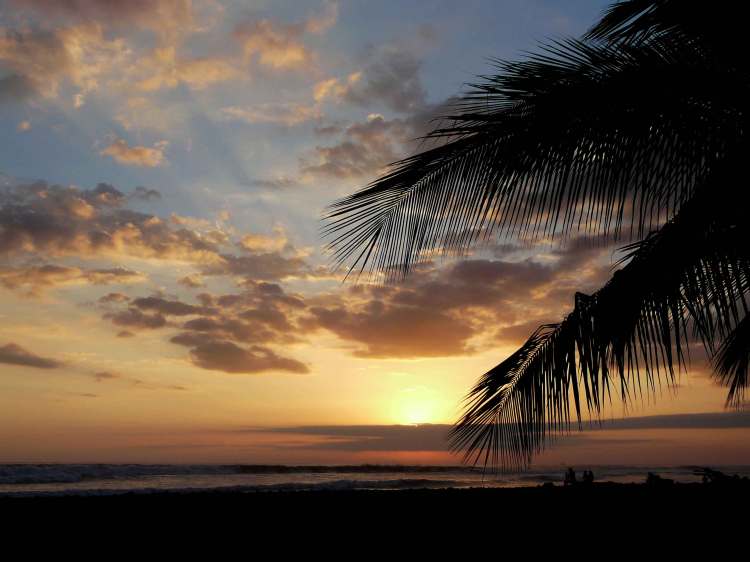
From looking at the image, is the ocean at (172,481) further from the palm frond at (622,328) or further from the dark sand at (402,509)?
the palm frond at (622,328)

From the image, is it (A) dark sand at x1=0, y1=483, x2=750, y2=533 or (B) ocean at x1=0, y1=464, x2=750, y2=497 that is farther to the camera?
(B) ocean at x1=0, y1=464, x2=750, y2=497

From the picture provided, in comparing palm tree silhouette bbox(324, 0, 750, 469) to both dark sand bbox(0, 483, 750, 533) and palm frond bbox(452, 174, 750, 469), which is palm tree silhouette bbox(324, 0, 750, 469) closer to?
palm frond bbox(452, 174, 750, 469)

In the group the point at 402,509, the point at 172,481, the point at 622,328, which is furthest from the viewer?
the point at 172,481

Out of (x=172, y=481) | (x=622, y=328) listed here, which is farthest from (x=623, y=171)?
(x=172, y=481)

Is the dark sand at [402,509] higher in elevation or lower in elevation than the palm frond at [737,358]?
lower

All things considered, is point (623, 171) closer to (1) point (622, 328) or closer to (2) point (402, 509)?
(1) point (622, 328)

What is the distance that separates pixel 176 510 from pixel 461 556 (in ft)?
16.1

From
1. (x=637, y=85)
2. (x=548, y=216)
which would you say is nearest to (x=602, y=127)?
(x=637, y=85)

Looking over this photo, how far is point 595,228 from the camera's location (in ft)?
13.3

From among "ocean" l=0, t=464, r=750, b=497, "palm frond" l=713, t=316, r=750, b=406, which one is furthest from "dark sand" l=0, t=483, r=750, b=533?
"ocean" l=0, t=464, r=750, b=497

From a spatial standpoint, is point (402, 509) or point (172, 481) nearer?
point (402, 509)

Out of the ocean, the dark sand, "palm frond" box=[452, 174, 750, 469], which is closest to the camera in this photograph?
"palm frond" box=[452, 174, 750, 469]

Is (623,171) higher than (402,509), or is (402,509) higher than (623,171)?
(623,171)

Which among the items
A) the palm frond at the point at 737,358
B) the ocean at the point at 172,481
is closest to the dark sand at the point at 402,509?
the palm frond at the point at 737,358
